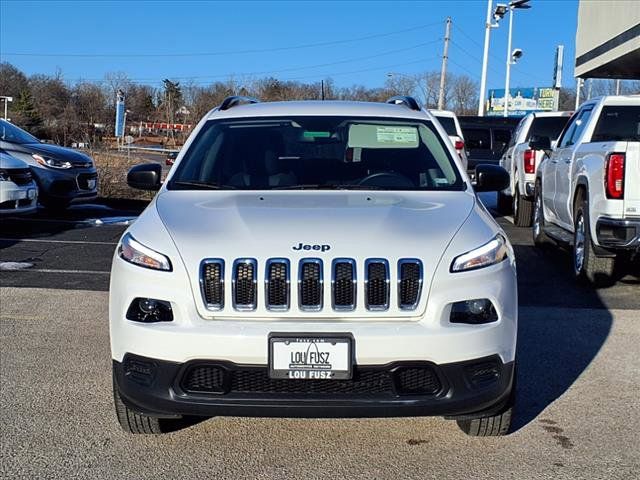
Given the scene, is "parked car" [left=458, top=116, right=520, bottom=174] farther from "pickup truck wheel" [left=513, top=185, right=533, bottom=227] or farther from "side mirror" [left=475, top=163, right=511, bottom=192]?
"side mirror" [left=475, top=163, right=511, bottom=192]

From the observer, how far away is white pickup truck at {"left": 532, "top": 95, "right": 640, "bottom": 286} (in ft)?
23.6

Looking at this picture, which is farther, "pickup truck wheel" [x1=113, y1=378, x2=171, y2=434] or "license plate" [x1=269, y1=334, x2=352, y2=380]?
"pickup truck wheel" [x1=113, y1=378, x2=171, y2=434]

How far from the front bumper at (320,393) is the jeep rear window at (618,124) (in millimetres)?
6223

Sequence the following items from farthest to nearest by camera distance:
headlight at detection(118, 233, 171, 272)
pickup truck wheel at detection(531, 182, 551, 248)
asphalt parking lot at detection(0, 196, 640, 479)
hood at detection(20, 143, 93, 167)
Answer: hood at detection(20, 143, 93, 167), pickup truck wheel at detection(531, 182, 551, 248), asphalt parking lot at detection(0, 196, 640, 479), headlight at detection(118, 233, 171, 272)

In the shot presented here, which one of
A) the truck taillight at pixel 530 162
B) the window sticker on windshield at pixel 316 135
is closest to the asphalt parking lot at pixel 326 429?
the window sticker on windshield at pixel 316 135

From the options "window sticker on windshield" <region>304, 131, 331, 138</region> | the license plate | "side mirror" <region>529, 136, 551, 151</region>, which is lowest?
the license plate

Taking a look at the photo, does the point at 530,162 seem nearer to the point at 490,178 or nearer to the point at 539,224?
the point at 539,224

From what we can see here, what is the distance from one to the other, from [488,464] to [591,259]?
4.57 metres

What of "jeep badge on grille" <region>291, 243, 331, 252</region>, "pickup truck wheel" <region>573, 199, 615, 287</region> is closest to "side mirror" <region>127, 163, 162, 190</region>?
"jeep badge on grille" <region>291, 243, 331, 252</region>

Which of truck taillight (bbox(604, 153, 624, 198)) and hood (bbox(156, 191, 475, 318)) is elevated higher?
truck taillight (bbox(604, 153, 624, 198))

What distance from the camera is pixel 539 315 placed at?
700 centimetres

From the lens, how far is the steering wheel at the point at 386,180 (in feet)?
15.9

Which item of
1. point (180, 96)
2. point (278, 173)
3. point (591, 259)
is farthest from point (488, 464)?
point (180, 96)

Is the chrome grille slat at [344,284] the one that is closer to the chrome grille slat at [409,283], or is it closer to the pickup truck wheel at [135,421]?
the chrome grille slat at [409,283]
